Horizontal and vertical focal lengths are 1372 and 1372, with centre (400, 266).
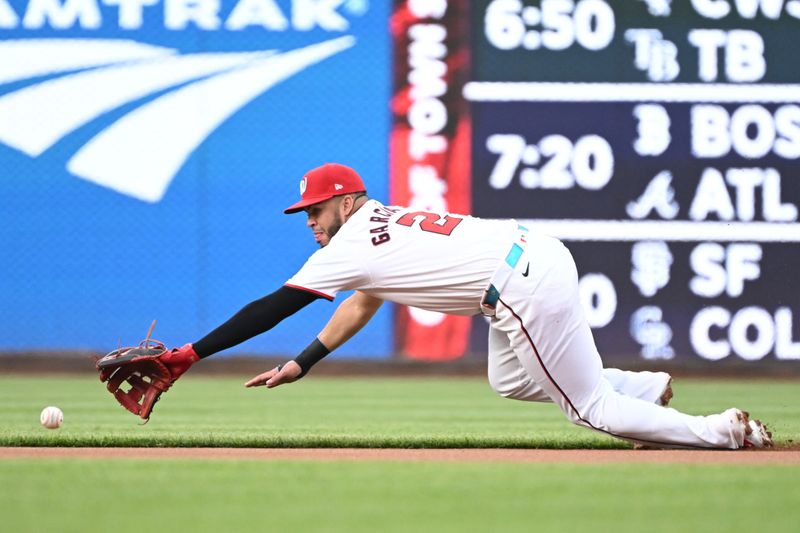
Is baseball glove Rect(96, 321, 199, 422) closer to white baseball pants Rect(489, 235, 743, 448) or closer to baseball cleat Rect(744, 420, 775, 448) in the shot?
white baseball pants Rect(489, 235, 743, 448)

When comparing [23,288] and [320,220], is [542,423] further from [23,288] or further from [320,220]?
[23,288]

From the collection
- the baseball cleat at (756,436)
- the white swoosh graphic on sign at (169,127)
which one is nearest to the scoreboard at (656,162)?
the white swoosh graphic on sign at (169,127)

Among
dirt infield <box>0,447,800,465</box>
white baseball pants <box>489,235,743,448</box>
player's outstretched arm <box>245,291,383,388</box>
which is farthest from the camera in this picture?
player's outstretched arm <box>245,291,383,388</box>

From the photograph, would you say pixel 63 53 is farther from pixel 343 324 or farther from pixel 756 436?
pixel 756 436

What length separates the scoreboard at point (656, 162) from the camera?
10.3 metres

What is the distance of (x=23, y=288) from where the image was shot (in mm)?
10555

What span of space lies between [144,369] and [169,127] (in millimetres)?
5892

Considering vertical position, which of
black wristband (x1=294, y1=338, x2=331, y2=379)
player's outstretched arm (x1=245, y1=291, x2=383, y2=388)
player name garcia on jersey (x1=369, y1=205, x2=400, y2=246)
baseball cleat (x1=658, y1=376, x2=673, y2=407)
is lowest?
baseball cleat (x1=658, y1=376, x2=673, y2=407)

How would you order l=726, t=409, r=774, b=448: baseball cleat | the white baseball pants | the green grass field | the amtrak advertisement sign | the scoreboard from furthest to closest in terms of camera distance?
the amtrak advertisement sign, the scoreboard, l=726, t=409, r=774, b=448: baseball cleat, the white baseball pants, the green grass field

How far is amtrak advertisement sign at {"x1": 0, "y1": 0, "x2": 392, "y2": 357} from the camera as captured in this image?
10.5 m

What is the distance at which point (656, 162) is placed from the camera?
10305 millimetres

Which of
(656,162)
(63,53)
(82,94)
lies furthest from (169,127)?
(656,162)

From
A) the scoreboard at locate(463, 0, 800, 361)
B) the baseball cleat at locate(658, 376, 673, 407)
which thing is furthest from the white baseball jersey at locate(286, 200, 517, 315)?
the scoreboard at locate(463, 0, 800, 361)

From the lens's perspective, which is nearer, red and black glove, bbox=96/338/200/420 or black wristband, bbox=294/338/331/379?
red and black glove, bbox=96/338/200/420
